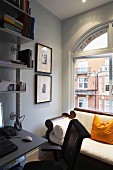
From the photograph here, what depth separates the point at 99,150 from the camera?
180cm

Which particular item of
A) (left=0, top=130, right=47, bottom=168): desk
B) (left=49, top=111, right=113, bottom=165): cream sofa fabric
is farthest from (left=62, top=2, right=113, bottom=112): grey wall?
(left=0, top=130, right=47, bottom=168): desk

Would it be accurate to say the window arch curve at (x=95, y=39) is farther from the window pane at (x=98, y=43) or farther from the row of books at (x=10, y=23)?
the row of books at (x=10, y=23)

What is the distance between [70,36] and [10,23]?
1.66 metres

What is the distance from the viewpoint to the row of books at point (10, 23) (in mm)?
1508

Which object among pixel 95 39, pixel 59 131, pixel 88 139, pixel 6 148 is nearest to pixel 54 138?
pixel 59 131

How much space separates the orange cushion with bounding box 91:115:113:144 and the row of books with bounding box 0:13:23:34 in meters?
1.86

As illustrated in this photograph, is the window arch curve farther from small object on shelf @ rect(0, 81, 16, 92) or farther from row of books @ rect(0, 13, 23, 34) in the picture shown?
small object on shelf @ rect(0, 81, 16, 92)

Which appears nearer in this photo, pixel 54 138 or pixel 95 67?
pixel 54 138

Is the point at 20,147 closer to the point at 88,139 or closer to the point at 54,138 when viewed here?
the point at 54,138

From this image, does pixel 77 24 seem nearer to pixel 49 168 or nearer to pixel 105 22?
pixel 105 22

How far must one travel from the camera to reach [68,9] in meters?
2.62

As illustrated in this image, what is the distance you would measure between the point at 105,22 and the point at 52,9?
1.08m

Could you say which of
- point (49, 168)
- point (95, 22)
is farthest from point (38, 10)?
point (49, 168)

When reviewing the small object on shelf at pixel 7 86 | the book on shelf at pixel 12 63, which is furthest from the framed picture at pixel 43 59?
the small object on shelf at pixel 7 86
